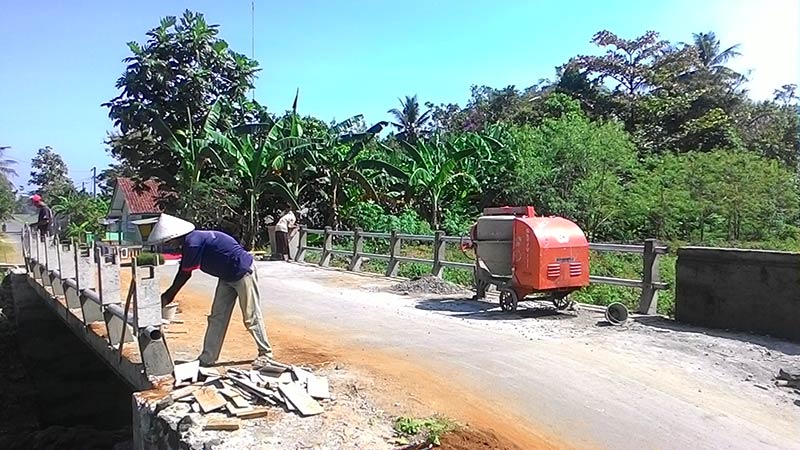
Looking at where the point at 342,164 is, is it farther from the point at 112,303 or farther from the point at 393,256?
the point at 112,303

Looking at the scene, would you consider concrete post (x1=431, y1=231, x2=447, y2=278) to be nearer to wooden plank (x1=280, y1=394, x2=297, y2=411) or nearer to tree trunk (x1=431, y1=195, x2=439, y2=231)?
wooden plank (x1=280, y1=394, x2=297, y2=411)

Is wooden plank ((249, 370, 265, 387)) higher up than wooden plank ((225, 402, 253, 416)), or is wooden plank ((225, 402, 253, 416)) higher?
wooden plank ((249, 370, 265, 387))

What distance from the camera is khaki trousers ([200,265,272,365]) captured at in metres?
6.32

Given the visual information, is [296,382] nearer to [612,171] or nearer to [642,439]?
[642,439]

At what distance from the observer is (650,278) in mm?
9141

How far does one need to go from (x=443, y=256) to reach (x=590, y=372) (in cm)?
728

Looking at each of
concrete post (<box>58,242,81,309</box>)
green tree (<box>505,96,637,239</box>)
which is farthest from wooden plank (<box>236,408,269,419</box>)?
green tree (<box>505,96,637,239</box>)

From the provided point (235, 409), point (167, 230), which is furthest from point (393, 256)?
point (235, 409)

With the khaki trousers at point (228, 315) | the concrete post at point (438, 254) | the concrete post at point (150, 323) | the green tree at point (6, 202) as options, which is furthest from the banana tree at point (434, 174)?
the green tree at point (6, 202)

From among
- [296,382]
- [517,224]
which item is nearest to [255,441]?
[296,382]

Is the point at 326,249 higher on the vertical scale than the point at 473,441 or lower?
higher

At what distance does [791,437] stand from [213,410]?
14.4 feet

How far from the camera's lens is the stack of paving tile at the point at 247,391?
5.05m

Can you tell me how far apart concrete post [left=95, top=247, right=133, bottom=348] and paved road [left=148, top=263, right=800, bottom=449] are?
2.58 m
